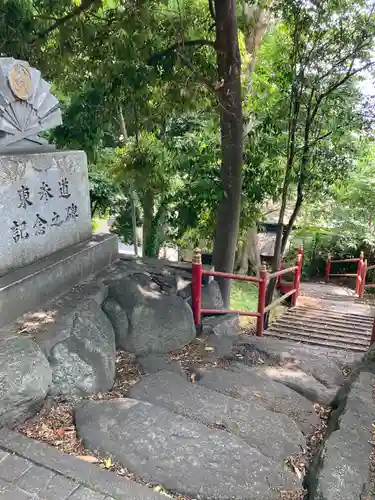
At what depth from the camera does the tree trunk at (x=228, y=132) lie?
18.1ft

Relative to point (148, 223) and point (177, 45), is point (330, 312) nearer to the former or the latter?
point (148, 223)

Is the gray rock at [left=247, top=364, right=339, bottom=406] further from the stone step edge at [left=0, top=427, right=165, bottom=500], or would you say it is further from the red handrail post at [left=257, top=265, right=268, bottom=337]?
the stone step edge at [left=0, top=427, right=165, bottom=500]

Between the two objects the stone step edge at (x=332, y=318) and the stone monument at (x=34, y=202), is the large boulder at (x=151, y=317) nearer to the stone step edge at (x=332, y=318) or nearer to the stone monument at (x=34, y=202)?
the stone monument at (x=34, y=202)

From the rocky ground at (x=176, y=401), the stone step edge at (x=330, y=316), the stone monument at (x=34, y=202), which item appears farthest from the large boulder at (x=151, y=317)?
the stone step edge at (x=330, y=316)

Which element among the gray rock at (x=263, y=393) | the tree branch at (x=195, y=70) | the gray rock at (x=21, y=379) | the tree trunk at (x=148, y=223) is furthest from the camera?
the tree trunk at (x=148, y=223)

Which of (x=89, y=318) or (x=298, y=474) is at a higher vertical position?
(x=89, y=318)

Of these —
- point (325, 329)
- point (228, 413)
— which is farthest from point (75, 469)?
point (325, 329)

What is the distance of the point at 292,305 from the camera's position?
9.43m

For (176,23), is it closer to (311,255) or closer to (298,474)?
(298,474)

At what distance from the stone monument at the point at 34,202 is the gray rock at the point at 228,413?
1.41m

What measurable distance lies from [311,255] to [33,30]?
12.2 meters

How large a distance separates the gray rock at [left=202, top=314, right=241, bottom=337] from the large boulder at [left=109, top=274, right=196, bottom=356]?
40 centimetres

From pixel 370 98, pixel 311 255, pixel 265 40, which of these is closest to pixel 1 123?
pixel 370 98

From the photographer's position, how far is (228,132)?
5.95m
